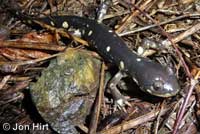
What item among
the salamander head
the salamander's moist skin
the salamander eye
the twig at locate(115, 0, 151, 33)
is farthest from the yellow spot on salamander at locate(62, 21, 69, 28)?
the salamander eye

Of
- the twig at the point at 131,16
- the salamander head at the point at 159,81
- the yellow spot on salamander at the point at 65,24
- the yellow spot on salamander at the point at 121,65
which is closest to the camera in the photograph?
the salamander head at the point at 159,81

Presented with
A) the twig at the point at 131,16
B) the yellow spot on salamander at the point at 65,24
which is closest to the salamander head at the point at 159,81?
the twig at the point at 131,16

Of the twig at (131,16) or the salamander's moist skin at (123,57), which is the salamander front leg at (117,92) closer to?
the salamander's moist skin at (123,57)

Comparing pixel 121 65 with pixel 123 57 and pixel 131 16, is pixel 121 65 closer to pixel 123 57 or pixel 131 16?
pixel 123 57

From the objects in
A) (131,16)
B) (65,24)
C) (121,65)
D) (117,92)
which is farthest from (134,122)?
(65,24)

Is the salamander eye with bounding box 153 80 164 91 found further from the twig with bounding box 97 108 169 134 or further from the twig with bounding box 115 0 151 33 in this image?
the twig with bounding box 115 0 151 33

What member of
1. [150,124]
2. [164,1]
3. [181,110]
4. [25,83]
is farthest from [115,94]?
[164,1]
